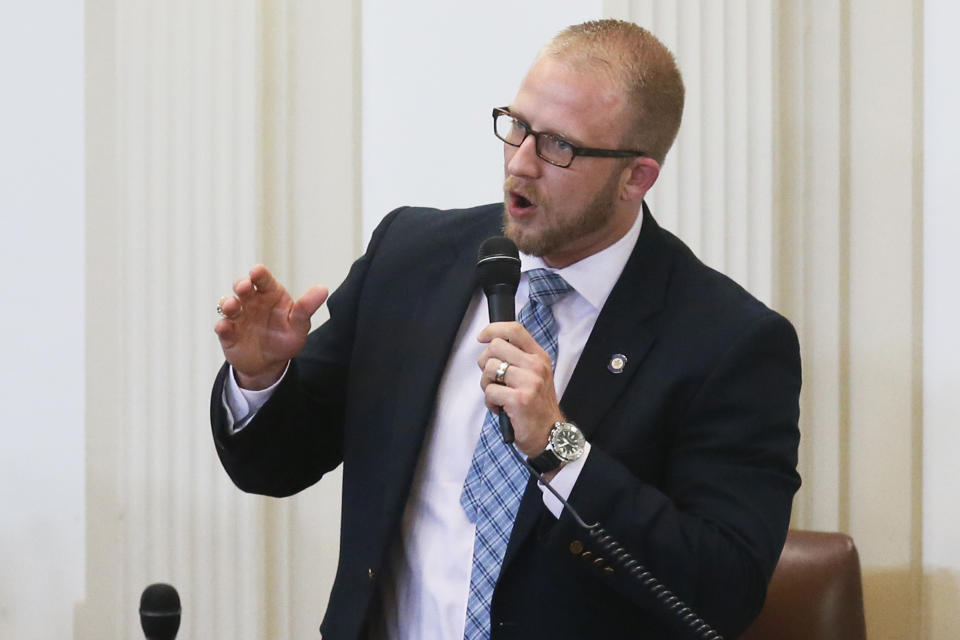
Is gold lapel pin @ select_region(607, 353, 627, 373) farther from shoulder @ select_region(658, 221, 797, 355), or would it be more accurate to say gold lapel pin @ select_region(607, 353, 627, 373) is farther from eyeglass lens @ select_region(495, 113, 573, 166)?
eyeglass lens @ select_region(495, 113, 573, 166)

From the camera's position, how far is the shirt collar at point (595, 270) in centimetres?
239

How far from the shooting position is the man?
218 cm

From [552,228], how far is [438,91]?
5.94ft

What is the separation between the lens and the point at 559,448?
203cm

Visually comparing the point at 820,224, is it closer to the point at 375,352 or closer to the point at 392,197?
the point at 392,197

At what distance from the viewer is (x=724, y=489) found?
2191 millimetres

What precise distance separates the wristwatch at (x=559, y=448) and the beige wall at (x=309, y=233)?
6.37 ft

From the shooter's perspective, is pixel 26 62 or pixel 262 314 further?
pixel 26 62

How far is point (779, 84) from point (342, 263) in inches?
55.6

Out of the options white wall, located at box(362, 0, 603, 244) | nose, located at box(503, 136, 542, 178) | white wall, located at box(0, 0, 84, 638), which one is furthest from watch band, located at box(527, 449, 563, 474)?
white wall, located at box(0, 0, 84, 638)

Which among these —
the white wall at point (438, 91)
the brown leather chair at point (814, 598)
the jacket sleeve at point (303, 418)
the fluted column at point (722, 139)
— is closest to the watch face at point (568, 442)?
the jacket sleeve at point (303, 418)

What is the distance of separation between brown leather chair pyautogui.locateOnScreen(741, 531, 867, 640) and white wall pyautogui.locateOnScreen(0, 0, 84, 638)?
1988mm

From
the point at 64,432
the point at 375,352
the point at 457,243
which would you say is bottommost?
the point at 64,432

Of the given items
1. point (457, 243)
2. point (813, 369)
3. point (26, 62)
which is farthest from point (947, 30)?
point (26, 62)
